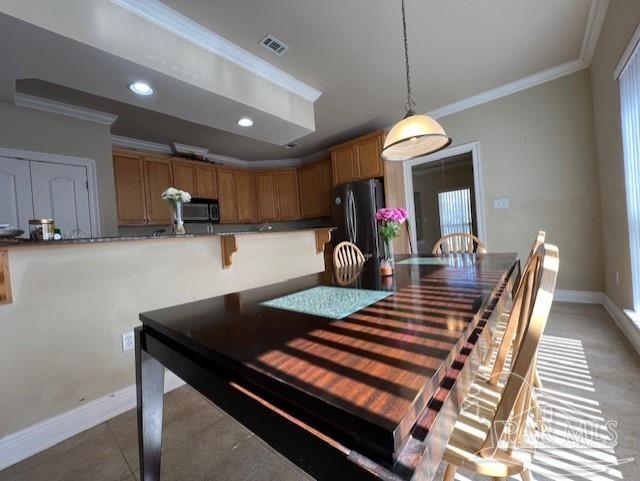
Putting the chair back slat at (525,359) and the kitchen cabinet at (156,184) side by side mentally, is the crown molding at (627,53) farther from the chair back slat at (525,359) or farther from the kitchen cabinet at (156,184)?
the kitchen cabinet at (156,184)

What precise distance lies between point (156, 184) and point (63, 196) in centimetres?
116

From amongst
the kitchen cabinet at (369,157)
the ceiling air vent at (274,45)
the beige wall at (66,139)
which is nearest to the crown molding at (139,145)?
the beige wall at (66,139)

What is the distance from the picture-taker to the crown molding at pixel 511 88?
9.75ft

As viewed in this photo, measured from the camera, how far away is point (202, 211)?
4355 millimetres

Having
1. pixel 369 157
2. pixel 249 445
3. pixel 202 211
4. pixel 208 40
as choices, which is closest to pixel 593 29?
pixel 369 157

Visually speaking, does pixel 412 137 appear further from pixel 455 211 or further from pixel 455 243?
pixel 455 211

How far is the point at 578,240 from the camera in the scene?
3055 millimetres

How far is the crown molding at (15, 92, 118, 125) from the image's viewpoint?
2.66 metres

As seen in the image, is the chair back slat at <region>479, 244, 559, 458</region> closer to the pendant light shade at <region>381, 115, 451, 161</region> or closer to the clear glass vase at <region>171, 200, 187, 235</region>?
the pendant light shade at <region>381, 115, 451, 161</region>

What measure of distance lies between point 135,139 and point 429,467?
4.82m

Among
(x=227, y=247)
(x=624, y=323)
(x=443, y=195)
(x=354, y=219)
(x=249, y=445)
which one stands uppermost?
(x=443, y=195)

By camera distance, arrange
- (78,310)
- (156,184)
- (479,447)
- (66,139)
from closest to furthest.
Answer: (479,447) < (78,310) < (66,139) < (156,184)

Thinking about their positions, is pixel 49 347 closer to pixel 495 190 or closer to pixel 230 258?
pixel 230 258

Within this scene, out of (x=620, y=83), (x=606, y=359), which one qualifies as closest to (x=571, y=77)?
(x=620, y=83)
